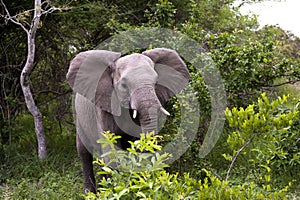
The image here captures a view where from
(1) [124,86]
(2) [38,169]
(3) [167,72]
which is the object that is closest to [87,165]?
(2) [38,169]

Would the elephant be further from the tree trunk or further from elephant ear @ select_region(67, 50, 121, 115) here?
the tree trunk

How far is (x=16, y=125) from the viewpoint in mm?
8219

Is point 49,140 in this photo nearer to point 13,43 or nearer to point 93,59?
point 13,43

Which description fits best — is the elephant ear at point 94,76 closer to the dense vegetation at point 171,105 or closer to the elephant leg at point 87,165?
the dense vegetation at point 171,105

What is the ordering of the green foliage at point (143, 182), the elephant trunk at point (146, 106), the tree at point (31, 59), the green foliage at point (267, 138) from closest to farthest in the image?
the green foliage at point (143, 182) → the green foliage at point (267, 138) → the elephant trunk at point (146, 106) → the tree at point (31, 59)

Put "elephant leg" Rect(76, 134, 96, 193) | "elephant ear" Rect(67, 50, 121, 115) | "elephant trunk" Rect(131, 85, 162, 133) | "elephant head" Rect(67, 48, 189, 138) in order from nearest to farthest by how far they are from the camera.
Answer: "elephant trunk" Rect(131, 85, 162, 133)
"elephant head" Rect(67, 48, 189, 138)
"elephant ear" Rect(67, 50, 121, 115)
"elephant leg" Rect(76, 134, 96, 193)

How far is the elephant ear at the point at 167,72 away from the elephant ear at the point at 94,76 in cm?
39

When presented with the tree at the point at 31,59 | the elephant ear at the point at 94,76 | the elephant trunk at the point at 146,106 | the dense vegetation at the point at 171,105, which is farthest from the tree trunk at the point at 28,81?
the elephant trunk at the point at 146,106

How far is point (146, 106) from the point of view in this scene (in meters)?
4.34

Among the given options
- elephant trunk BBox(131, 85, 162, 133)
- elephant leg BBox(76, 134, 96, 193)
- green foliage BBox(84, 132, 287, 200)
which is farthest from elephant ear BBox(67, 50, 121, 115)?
green foliage BBox(84, 132, 287, 200)

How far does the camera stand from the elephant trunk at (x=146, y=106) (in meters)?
4.34

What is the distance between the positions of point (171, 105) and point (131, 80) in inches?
68.1

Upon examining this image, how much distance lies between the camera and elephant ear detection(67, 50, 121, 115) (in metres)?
4.97

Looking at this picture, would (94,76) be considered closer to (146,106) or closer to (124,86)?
(124,86)
